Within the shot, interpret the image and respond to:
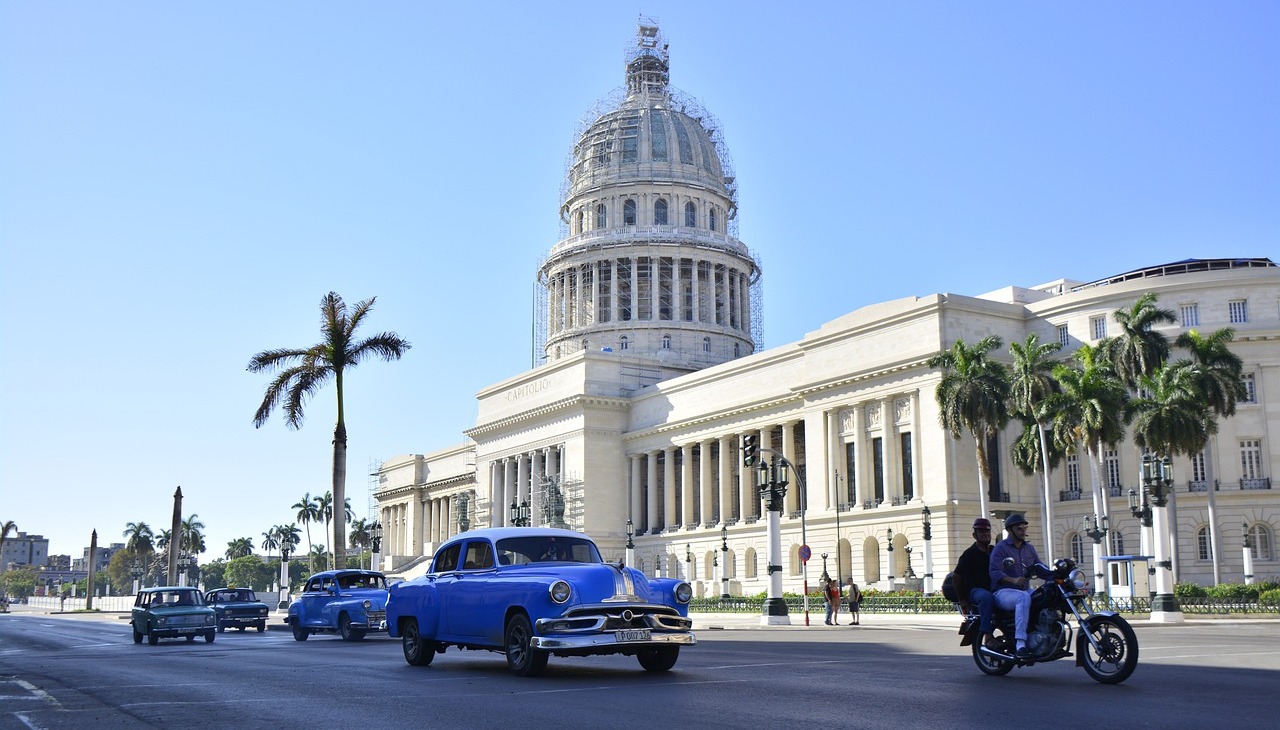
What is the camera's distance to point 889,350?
67.1 m

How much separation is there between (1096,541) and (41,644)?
41.0 metres

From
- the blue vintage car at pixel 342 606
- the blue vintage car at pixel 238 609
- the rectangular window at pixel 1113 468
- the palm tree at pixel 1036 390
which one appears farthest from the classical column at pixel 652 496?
the blue vintage car at pixel 342 606

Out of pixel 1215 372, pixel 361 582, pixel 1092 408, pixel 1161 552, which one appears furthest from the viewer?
pixel 1215 372

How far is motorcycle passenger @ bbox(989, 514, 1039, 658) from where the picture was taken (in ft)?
44.6

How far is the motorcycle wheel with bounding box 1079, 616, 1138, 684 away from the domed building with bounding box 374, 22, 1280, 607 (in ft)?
113

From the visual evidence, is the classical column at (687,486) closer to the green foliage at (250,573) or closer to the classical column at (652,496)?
the classical column at (652,496)

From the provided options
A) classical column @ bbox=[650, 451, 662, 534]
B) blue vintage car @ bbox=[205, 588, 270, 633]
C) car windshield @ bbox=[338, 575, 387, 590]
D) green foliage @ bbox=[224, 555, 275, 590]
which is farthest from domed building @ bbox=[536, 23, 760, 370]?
green foliage @ bbox=[224, 555, 275, 590]

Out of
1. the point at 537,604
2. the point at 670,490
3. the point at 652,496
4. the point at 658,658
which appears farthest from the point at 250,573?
the point at 537,604

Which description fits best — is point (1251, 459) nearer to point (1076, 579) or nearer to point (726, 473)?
point (726, 473)

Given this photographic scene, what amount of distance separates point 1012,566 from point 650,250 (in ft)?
321

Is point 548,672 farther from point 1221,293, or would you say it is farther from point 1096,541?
point 1221,293

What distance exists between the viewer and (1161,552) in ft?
131

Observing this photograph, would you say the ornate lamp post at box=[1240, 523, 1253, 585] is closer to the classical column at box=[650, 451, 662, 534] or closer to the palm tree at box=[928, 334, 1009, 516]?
the palm tree at box=[928, 334, 1009, 516]

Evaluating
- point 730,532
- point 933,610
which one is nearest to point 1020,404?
point 933,610
